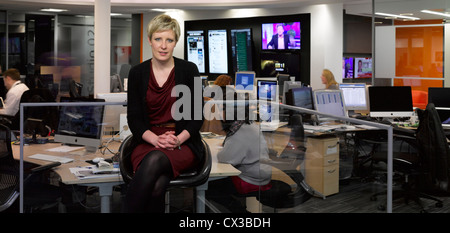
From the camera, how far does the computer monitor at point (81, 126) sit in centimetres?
376

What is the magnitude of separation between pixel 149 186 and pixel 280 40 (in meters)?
8.90

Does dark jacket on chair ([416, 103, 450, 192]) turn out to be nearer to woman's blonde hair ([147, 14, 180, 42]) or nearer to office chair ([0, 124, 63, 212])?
woman's blonde hair ([147, 14, 180, 42])

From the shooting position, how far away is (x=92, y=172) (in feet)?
11.0

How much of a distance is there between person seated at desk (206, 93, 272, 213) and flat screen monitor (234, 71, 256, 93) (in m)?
4.93

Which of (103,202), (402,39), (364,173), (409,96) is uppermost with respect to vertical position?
(402,39)

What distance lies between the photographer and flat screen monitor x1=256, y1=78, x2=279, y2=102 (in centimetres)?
807

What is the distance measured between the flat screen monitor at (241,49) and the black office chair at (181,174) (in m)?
8.83

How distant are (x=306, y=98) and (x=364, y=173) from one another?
12.0 ft

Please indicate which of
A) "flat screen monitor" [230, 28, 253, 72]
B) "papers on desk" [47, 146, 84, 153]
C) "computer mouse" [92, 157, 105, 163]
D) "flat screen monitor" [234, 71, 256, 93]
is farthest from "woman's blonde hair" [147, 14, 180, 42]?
"flat screen monitor" [230, 28, 253, 72]

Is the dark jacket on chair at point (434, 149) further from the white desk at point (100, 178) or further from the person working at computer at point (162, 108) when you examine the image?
the person working at computer at point (162, 108)

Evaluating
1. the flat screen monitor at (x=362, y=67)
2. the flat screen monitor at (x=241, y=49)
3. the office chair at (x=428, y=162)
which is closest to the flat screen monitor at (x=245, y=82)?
the flat screen monitor at (x=241, y=49)
